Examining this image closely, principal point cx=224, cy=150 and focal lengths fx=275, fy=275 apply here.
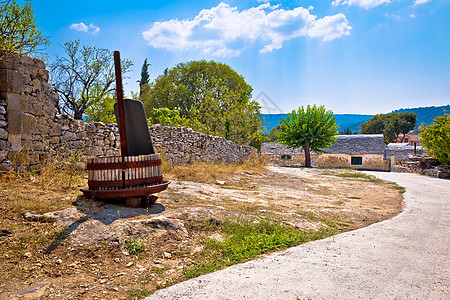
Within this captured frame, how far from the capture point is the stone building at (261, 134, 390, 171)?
37.0 meters

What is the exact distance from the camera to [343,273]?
9.87 ft

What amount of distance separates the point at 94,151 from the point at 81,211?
4.87 metres

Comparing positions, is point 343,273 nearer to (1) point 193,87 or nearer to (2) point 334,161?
(1) point 193,87

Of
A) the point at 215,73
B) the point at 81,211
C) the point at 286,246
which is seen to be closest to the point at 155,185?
the point at 81,211

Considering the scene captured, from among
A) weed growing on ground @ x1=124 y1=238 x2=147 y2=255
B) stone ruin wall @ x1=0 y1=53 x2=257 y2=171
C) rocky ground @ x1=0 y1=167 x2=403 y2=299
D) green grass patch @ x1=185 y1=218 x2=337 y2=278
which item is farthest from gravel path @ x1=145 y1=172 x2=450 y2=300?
stone ruin wall @ x1=0 y1=53 x2=257 y2=171

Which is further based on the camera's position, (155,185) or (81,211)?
(155,185)

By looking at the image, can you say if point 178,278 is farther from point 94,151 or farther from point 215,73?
→ point 215,73

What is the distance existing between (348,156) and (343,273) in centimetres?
3864

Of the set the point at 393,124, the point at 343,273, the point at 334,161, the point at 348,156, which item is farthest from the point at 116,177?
the point at 393,124

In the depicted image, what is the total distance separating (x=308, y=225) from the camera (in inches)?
194

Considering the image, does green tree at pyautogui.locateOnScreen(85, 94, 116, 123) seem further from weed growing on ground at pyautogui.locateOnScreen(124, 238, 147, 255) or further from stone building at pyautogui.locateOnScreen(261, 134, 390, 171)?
stone building at pyautogui.locateOnScreen(261, 134, 390, 171)

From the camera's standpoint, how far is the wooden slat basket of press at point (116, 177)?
4.37 m

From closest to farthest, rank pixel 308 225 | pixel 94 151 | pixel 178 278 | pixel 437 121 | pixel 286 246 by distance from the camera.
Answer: pixel 178 278
pixel 286 246
pixel 308 225
pixel 94 151
pixel 437 121

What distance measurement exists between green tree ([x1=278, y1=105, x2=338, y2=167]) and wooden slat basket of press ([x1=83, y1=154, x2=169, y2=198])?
29526 millimetres
